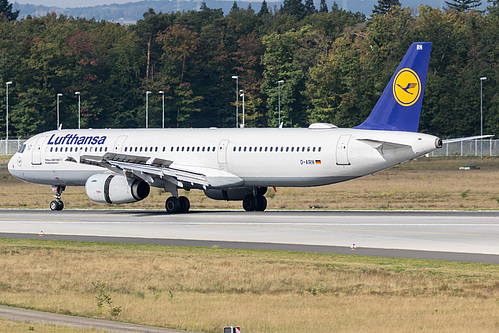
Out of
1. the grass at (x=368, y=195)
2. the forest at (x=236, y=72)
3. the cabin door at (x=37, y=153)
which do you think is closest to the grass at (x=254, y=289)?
the cabin door at (x=37, y=153)

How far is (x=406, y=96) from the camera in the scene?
4062 cm

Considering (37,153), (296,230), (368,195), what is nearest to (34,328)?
(296,230)

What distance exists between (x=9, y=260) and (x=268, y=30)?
159323 millimetres

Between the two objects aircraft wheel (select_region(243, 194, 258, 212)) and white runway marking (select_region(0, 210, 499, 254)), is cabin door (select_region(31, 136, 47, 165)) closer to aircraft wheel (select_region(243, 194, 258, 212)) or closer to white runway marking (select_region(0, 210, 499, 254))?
white runway marking (select_region(0, 210, 499, 254))

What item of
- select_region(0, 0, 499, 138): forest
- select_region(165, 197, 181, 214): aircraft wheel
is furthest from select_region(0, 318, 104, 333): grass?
select_region(0, 0, 499, 138): forest

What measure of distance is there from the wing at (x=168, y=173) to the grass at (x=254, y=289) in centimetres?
1447

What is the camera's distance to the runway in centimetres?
2761

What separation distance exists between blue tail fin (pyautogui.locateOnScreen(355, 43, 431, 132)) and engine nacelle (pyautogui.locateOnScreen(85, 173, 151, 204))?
1136 cm

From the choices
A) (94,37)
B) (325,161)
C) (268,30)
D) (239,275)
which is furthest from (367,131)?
(268,30)

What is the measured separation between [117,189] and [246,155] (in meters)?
6.51

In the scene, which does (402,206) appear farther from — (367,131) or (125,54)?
(125,54)

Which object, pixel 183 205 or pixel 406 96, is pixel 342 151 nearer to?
pixel 406 96

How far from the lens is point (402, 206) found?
48781 millimetres

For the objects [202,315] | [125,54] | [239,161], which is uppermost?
[125,54]
